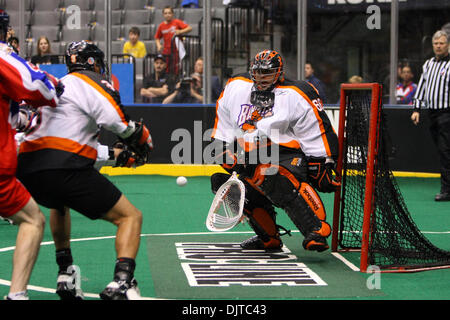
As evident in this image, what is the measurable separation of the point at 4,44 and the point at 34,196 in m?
0.77

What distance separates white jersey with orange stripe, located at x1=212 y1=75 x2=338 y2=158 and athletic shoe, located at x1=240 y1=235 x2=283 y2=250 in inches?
27.8

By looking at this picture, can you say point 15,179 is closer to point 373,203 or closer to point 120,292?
point 120,292

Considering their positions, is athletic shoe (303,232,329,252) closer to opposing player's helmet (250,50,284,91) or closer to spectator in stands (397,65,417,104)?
opposing player's helmet (250,50,284,91)

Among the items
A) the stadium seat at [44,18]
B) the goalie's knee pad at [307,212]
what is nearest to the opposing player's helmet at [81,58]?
the goalie's knee pad at [307,212]

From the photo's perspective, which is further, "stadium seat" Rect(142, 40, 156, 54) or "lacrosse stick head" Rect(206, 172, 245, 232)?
"stadium seat" Rect(142, 40, 156, 54)

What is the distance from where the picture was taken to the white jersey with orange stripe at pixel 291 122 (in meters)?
5.66

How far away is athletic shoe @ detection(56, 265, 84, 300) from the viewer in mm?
4336

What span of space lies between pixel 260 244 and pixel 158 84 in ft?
19.8

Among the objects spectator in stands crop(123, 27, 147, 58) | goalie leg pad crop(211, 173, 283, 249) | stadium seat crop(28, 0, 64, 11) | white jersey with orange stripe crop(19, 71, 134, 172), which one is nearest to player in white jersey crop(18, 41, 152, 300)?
white jersey with orange stripe crop(19, 71, 134, 172)

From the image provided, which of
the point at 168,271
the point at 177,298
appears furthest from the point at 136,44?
the point at 177,298

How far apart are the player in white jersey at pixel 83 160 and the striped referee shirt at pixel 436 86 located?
5328 millimetres

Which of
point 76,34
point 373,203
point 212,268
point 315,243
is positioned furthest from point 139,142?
point 76,34

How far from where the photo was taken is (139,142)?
168 inches

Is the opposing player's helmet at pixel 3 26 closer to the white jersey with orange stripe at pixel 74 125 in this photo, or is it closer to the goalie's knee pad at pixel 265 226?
the white jersey with orange stripe at pixel 74 125
